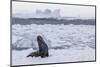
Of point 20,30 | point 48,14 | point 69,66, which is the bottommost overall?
point 69,66

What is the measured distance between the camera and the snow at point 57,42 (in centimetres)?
239

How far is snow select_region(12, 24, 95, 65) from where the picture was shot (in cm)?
239

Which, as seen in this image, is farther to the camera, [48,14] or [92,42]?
[92,42]

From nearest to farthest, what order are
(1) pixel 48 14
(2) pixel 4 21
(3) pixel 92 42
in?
(2) pixel 4 21 < (1) pixel 48 14 < (3) pixel 92 42

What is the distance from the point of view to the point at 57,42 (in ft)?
8.38

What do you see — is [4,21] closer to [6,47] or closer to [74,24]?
[6,47]

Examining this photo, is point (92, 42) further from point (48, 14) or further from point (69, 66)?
point (48, 14)

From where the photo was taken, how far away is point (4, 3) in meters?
2.34

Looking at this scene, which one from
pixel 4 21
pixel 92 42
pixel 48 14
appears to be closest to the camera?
pixel 4 21

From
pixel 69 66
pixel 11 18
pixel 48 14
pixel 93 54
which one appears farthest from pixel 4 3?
pixel 93 54

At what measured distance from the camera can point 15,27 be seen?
237 centimetres

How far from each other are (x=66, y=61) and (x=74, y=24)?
45 centimetres

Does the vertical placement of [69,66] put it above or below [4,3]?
below

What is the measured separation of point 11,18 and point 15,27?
10 cm
